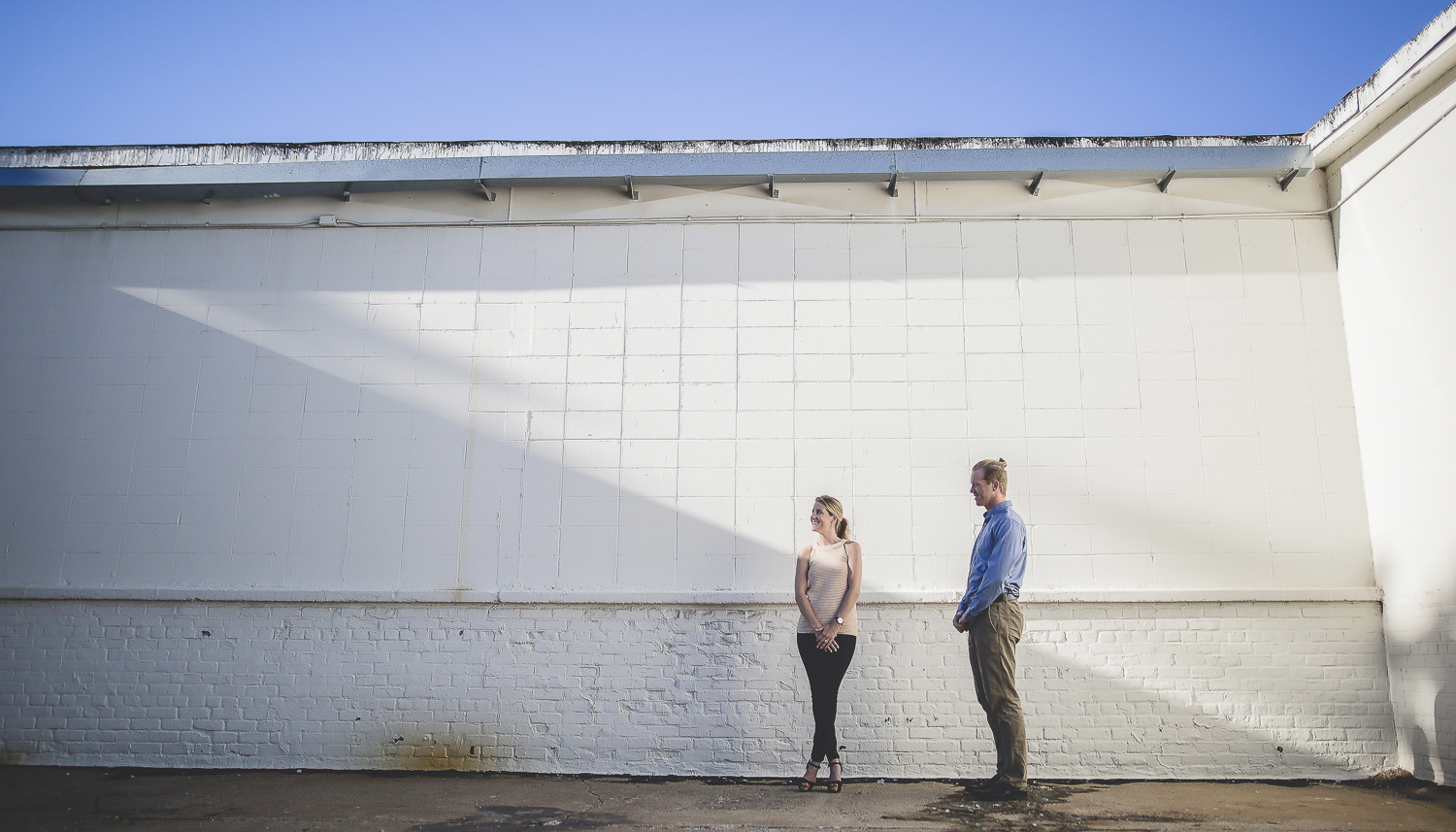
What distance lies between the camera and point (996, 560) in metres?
5.28

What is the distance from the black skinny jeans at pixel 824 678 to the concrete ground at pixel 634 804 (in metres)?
0.34

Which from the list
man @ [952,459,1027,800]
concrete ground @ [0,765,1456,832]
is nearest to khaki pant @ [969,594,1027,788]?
man @ [952,459,1027,800]

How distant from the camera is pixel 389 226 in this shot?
294 inches

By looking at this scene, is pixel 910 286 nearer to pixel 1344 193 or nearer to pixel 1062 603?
pixel 1062 603

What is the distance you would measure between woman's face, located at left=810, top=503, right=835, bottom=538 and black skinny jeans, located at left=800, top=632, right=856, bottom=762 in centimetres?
60

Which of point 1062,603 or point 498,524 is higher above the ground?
point 498,524

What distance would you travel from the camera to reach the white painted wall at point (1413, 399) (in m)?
5.86

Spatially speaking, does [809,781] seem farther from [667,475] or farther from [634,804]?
[667,475]

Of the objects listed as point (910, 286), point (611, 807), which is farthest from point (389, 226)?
point (611, 807)

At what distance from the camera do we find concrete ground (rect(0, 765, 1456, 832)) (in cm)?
481

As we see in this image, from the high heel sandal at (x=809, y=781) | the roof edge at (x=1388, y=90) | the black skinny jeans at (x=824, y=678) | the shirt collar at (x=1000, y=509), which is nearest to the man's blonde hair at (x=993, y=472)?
the shirt collar at (x=1000, y=509)

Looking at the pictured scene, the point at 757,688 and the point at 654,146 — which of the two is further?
the point at 654,146

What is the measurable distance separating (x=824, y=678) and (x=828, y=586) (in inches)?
20.3

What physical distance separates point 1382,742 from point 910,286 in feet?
14.3
